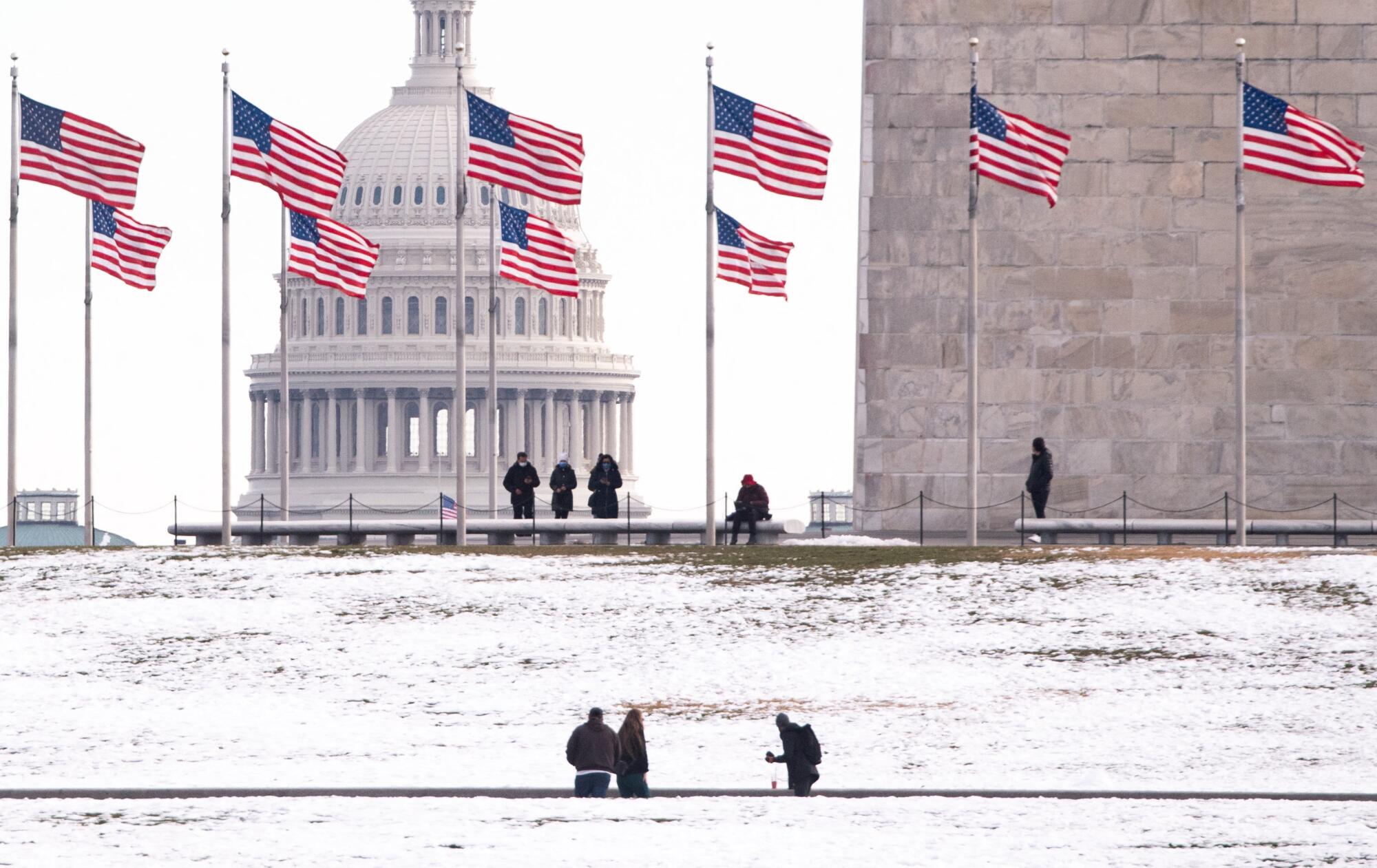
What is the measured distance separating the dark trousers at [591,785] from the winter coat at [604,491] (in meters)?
21.9

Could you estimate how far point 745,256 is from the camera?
141 feet

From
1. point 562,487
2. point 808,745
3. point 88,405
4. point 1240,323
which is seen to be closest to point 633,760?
point 808,745

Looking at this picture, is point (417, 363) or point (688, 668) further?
point (417, 363)

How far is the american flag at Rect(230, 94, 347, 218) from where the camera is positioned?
140ft

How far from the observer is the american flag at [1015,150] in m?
40.2

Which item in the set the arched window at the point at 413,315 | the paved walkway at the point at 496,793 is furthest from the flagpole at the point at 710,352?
the arched window at the point at 413,315

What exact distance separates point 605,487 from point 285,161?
9.54 metres

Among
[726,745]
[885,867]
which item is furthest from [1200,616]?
[885,867]

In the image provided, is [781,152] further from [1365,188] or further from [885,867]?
[885,867]

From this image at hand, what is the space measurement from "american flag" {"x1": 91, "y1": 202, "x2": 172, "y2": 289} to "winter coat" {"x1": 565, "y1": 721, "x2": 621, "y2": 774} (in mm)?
24376

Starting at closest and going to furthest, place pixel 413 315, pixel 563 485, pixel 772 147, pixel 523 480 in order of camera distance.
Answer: pixel 772 147 → pixel 523 480 → pixel 563 485 → pixel 413 315

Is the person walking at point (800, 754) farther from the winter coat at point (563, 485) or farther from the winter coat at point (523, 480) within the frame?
the winter coat at point (563, 485)

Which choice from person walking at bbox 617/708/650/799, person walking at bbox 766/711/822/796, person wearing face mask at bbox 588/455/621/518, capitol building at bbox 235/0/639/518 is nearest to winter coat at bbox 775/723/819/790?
person walking at bbox 766/711/822/796

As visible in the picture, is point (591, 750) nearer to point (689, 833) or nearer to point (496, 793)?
point (496, 793)
